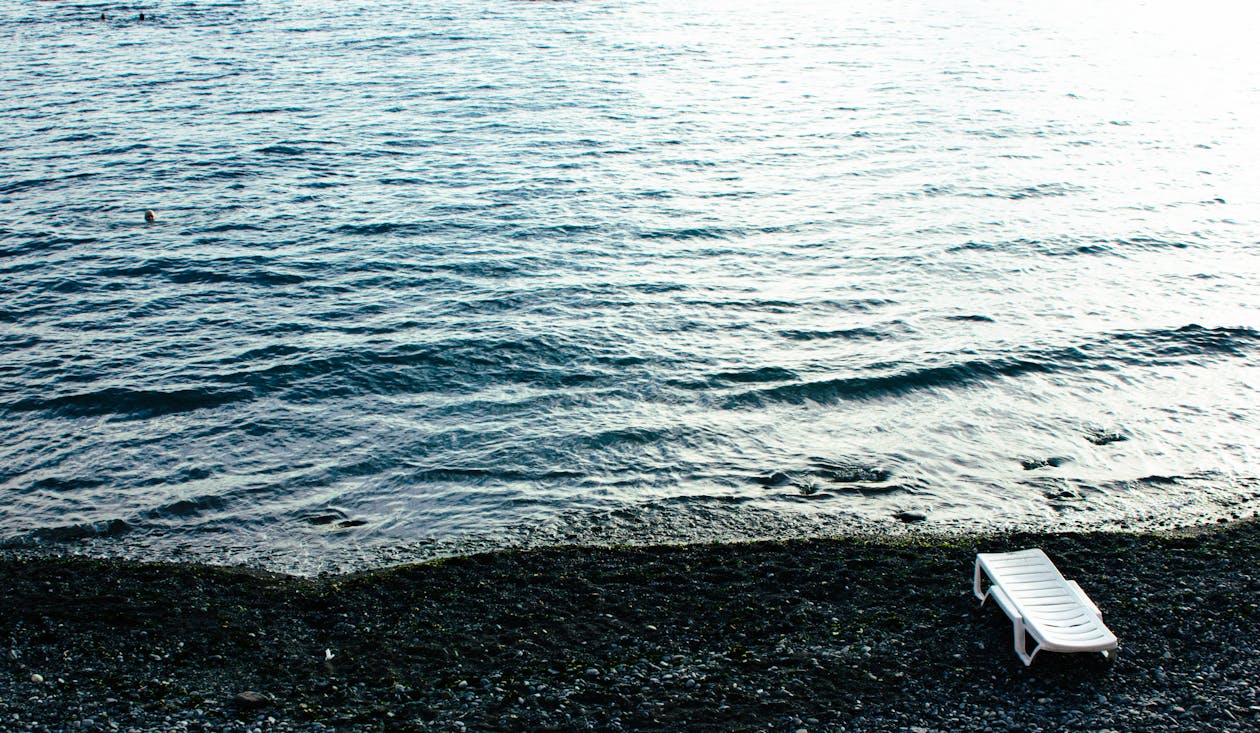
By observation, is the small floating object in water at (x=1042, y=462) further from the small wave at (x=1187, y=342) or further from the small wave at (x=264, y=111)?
the small wave at (x=264, y=111)

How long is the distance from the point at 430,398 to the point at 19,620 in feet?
28.9

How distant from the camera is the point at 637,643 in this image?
1198 centimetres

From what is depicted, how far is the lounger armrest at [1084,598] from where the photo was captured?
11828 millimetres

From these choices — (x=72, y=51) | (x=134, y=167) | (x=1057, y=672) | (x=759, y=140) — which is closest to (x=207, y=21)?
(x=72, y=51)

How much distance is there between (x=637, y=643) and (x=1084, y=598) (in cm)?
570

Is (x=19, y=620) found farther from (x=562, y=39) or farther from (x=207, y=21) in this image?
(x=207, y=21)

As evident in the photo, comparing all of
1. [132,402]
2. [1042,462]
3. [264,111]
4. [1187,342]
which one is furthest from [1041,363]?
[264,111]

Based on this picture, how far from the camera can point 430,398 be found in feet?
64.6

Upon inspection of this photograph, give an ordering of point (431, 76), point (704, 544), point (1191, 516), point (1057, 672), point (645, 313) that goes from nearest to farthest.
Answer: point (1057, 672)
point (704, 544)
point (1191, 516)
point (645, 313)
point (431, 76)

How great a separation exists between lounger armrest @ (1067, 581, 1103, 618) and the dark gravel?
0.44m

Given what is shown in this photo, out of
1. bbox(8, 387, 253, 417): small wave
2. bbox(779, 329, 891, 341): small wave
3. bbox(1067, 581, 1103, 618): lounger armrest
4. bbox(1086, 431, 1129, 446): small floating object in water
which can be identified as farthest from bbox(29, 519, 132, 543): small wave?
bbox(1086, 431, 1129, 446): small floating object in water

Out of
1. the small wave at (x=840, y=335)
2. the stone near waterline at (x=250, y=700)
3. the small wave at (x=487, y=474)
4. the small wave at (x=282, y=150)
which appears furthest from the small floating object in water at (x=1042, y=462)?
the small wave at (x=282, y=150)

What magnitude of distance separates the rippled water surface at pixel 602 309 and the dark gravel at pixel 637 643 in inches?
55.4

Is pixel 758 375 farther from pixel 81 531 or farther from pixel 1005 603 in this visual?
pixel 81 531
